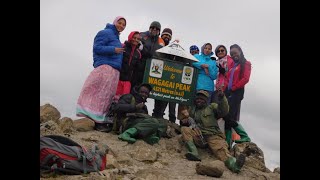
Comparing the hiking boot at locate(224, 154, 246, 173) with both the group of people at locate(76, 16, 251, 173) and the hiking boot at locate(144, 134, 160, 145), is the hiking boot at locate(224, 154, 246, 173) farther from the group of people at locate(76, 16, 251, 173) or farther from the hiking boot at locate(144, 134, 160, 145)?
the hiking boot at locate(144, 134, 160, 145)

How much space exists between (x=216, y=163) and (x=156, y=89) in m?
2.46

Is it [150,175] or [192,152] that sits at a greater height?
[192,152]

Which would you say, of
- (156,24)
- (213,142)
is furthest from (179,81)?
(213,142)

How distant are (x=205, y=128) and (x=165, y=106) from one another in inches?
54.6

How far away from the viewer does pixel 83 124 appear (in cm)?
928

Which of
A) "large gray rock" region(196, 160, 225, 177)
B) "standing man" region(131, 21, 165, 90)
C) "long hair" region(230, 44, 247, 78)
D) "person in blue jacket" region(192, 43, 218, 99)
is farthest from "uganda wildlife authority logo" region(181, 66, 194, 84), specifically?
"large gray rock" region(196, 160, 225, 177)

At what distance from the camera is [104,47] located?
9.34 m

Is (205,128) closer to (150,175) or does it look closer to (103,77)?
(150,175)

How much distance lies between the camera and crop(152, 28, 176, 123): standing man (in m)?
9.83

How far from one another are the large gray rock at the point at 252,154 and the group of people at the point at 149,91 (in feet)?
0.65
